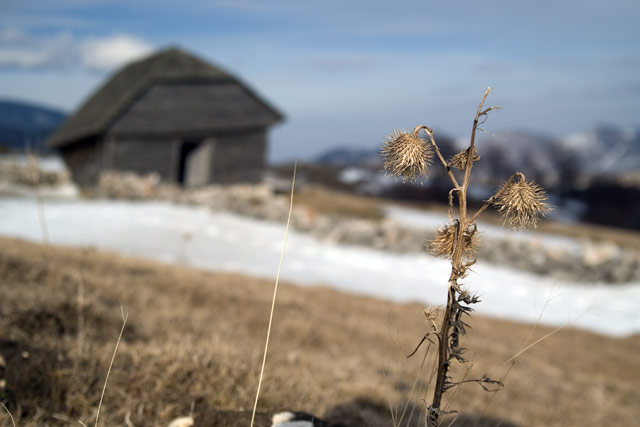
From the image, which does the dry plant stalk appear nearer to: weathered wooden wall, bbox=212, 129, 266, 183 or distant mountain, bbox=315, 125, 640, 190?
weathered wooden wall, bbox=212, 129, 266, 183

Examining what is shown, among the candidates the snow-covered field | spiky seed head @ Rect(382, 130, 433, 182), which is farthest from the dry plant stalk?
the snow-covered field

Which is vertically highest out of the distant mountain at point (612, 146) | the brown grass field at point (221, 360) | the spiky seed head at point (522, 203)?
the distant mountain at point (612, 146)

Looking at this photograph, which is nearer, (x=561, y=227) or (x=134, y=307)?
(x=134, y=307)

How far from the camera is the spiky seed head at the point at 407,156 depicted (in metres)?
1.70

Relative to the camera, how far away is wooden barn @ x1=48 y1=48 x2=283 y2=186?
68.2 ft

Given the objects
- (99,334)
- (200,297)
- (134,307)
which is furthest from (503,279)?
(99,334)

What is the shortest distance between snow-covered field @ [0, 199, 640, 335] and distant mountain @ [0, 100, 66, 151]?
8.25 feet

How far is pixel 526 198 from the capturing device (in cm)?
165

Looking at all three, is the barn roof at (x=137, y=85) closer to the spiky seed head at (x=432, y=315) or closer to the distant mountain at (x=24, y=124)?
Answer: the distant mountain at (x=24, y=124)

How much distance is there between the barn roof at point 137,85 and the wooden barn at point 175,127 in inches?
1.6

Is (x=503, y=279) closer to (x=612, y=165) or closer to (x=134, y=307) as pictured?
(x=134, y=307)

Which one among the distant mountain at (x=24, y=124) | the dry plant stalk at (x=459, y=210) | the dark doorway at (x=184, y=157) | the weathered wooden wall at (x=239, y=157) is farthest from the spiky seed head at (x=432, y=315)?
the dark doorway at (x=184, y=157)

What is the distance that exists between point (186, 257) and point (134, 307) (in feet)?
27.4

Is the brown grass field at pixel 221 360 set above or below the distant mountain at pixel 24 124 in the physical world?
below
